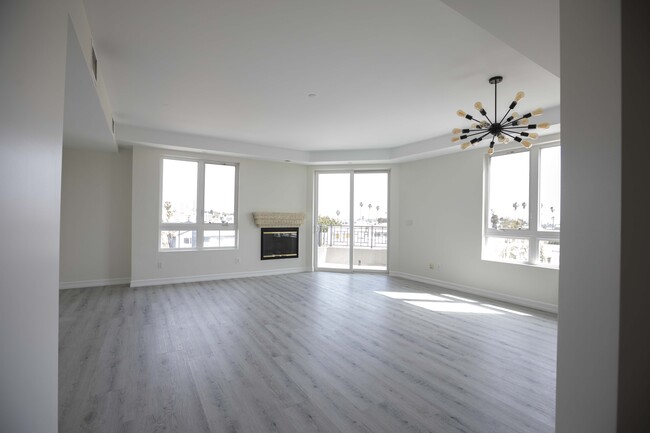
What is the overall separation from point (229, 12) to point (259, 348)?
297 cm

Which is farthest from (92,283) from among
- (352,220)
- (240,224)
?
(352,220)

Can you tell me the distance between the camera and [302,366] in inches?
109

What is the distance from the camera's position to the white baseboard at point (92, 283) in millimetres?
5504

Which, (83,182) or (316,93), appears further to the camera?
(83,182)

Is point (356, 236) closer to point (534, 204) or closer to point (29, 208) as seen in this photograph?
point (534, 204)

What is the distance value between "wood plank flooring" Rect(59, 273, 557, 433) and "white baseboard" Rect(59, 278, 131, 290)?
730 millimetres

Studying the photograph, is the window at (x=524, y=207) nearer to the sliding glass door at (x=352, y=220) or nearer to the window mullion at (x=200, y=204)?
the sliding glass door at (x=352, y=220)

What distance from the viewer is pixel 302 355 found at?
2.98 metres

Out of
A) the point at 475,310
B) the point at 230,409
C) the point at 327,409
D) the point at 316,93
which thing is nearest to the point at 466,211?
the point at 475,310

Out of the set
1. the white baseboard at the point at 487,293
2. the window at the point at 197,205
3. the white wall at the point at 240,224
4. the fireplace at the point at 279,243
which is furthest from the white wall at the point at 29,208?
the fireplace at the point at 279,243

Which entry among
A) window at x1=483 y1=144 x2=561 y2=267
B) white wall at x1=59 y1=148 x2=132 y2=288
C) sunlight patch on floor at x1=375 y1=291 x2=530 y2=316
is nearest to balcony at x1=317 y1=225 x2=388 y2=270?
sunlight patch on floor at x1=375 y1=291 x2=530 y2=316

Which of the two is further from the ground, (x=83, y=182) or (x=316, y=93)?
(x=316, y=93)

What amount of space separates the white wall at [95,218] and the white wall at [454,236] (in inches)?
227

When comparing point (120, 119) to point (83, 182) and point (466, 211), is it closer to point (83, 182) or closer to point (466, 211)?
point (83, 182)
